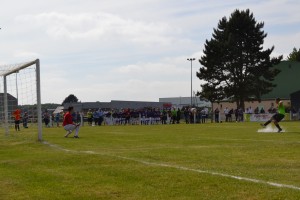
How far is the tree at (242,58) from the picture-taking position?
7538 cm

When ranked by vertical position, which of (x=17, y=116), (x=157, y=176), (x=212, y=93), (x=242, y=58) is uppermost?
(x=242, y=58)

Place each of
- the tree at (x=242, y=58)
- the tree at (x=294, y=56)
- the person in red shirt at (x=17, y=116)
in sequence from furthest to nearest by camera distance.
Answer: the tree at (x=294, y=56)
the tree at (x=242, y=58)
the person in red shirt at (x=17, y=116)

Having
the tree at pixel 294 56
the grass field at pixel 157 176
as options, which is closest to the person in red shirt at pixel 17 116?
the grass field at pixel 157 176

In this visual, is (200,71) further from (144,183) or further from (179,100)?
(144,183)

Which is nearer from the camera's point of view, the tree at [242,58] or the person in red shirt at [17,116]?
the person in red shirt at [17,116]

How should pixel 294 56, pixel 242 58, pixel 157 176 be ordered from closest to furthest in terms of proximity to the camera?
pixel 157 176, pixel 242 58, pixel 294 56

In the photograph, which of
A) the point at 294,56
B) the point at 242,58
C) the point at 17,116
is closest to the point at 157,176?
the point at 17,116

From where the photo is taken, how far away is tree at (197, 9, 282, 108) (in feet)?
247

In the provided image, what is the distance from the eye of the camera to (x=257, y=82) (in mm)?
75625

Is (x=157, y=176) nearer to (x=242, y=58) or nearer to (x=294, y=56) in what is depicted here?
(x=242, y=58)

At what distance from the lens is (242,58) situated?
2985 inches

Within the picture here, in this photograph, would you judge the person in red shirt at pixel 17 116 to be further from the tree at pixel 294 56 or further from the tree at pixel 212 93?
the tree at pixel 294 56

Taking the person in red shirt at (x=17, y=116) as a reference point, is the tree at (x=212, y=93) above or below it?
above

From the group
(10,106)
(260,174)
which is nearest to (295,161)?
(260,174)
